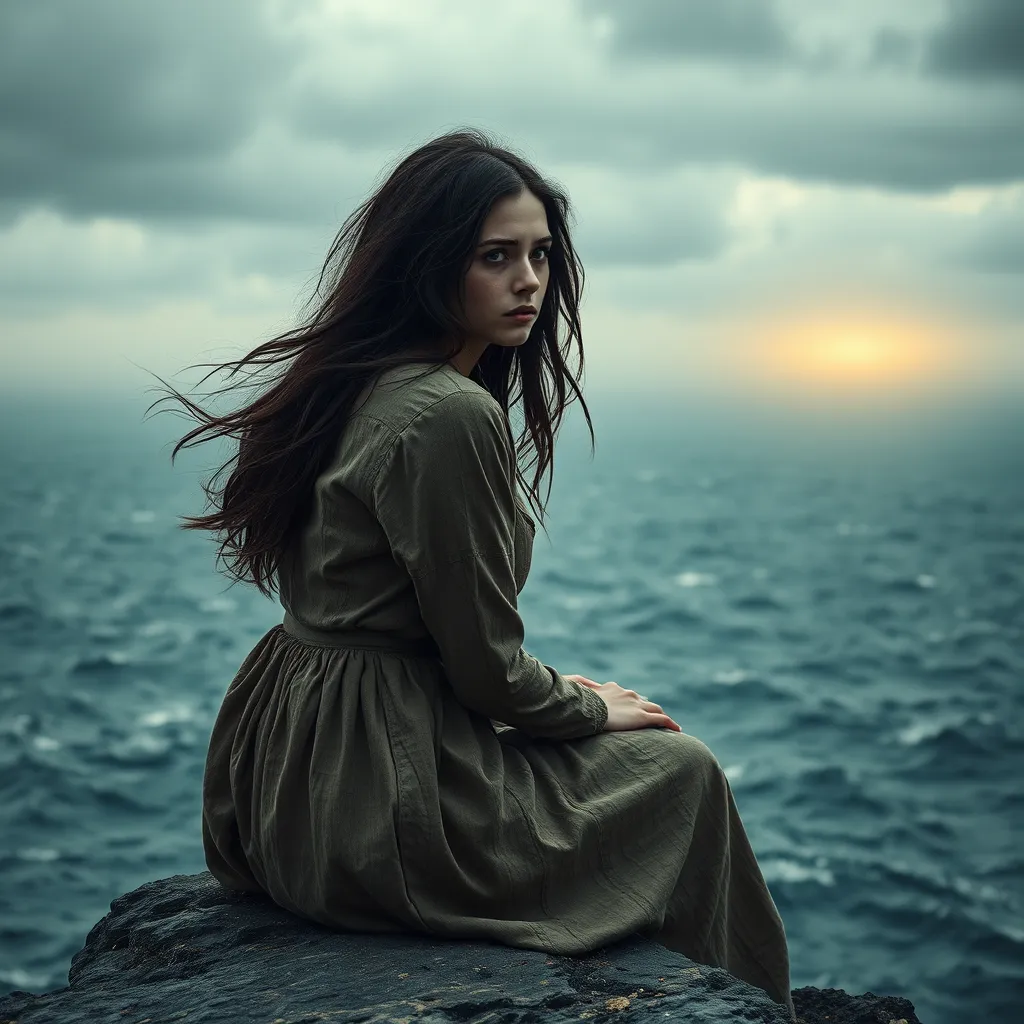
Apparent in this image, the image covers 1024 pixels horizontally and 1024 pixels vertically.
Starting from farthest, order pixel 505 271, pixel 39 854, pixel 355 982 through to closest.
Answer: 1. pixel 39 854
2. pixel 505 271
3. pixel 355 982

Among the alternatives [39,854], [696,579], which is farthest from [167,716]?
[696,579]

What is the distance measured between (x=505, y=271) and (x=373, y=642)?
0.96 meters

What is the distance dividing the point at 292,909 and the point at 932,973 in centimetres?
666

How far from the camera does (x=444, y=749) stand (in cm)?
277

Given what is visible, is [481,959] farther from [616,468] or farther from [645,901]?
[616,468]

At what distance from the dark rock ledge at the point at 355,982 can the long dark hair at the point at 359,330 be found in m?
0.92

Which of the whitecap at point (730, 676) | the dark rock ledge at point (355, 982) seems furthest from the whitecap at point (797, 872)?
the dark rock ledge at point (355, 982)

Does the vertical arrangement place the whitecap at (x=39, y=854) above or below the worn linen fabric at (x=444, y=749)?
below

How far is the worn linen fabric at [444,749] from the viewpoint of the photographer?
2631 mm

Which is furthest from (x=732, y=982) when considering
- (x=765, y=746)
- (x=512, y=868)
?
(x=765, y=746)

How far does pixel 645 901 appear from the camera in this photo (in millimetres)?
2832

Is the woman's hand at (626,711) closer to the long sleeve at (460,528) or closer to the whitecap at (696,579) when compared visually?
the long sleeve at (460,528)

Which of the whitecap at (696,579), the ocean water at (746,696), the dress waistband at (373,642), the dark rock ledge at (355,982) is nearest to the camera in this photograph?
the dark rock ledge at (355,982)

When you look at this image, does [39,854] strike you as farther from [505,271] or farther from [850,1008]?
[505,271]
